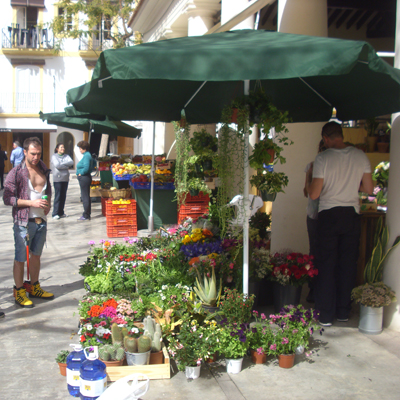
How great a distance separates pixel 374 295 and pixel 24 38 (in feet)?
107

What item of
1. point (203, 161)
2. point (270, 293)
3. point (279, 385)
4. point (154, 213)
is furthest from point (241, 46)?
point (154, 213)

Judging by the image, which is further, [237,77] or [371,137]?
[371,137]

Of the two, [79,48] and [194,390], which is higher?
[79,48]

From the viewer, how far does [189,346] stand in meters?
3.62

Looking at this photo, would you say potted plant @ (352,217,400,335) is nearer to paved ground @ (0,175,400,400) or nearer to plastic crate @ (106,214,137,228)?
paved ground @ (0,175,400,400)

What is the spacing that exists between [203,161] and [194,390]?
226 cm

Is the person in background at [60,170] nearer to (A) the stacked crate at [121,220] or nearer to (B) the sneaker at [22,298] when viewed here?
(A) the stacked crate at [121,220]

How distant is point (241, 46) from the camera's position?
3432mm

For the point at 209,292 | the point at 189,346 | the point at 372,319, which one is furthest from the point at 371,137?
the point at 189,346

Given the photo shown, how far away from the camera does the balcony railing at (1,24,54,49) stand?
104ft

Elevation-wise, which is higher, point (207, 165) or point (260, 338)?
point (207, 165)

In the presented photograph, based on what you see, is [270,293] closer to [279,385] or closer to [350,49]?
[279,385]

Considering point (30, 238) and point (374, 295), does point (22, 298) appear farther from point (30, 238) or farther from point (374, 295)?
point (374, 295)

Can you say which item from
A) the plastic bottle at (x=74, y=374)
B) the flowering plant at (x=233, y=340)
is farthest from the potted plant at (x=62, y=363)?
the flowering plant at (x=233, y=340)
